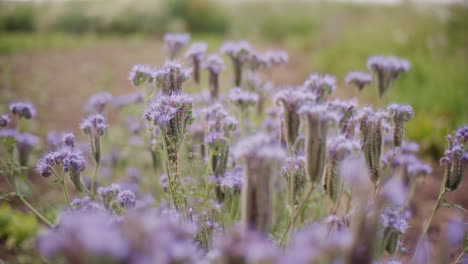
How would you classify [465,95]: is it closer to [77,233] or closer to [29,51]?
[77,233]

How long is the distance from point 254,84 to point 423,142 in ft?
10.4

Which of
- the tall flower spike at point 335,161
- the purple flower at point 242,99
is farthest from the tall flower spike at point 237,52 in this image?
the tall flower spike at point 335,161

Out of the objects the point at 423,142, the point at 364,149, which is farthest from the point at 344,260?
the point at 423,142

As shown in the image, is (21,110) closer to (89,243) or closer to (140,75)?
(140,75)

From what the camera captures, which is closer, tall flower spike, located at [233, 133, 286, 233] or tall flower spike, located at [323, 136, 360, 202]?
tall flower spike, located at [233, 133, 286, 233]

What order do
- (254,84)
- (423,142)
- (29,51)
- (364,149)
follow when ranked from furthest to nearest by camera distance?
(29,51), (423,142), (254,84), (364,149)

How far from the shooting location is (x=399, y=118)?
190cm

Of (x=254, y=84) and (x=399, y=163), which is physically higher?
(x=254, y=84)

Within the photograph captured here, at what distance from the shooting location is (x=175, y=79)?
1.90 m

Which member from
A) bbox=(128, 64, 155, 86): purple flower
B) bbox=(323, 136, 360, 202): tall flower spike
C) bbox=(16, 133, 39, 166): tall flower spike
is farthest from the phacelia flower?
bbox=(16, 133, 39, 166): tall flower spike

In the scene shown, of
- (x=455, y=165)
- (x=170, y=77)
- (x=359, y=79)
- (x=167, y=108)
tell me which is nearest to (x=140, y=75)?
(x=170, y=77)

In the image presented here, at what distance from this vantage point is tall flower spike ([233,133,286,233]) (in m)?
1.20

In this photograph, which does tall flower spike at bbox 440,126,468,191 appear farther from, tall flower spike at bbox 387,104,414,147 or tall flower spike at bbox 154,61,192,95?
tall flower spike at bbox 154,61,192,95

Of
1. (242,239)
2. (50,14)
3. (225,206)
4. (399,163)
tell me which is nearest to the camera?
(242,239)
